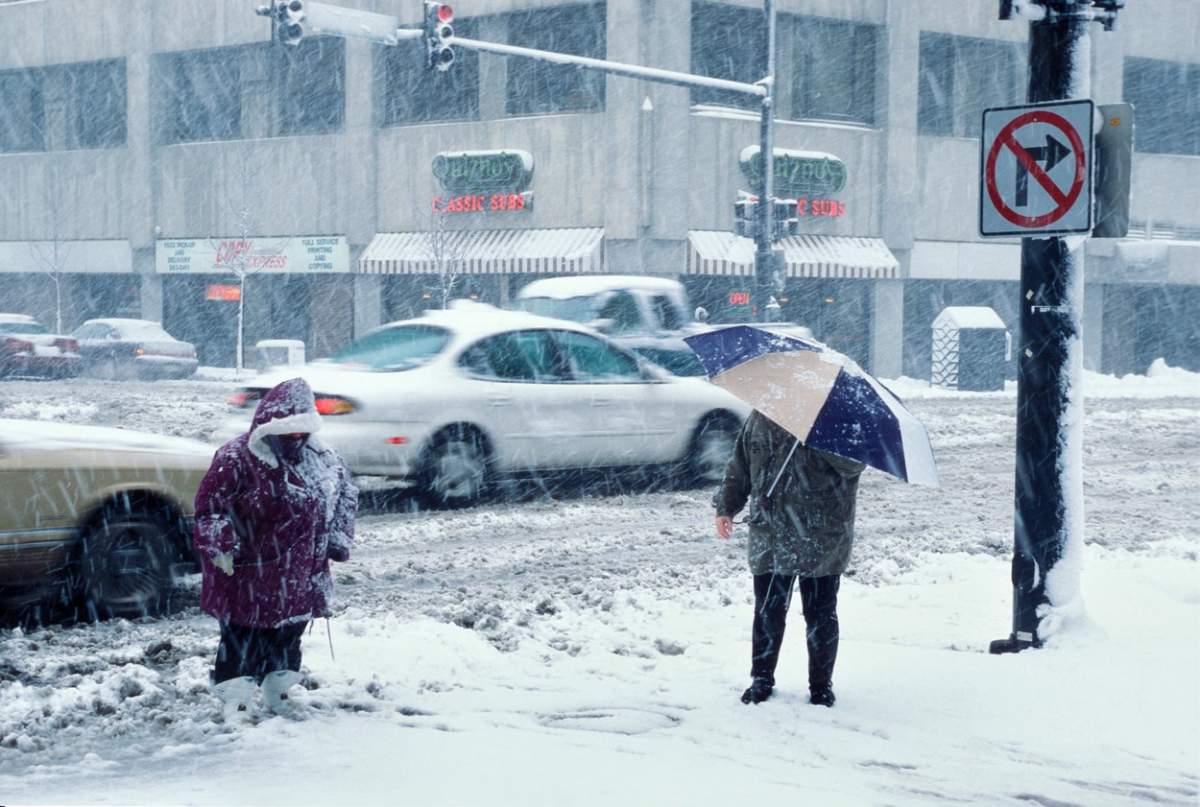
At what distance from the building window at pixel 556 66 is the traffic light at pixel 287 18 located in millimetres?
12729

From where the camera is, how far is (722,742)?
5711mm

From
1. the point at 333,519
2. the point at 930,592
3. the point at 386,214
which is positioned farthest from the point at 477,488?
the point at 386,214

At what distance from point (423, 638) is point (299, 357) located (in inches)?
1100

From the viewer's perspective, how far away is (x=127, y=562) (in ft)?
25.4

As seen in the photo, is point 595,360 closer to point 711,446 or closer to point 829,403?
point 711,446

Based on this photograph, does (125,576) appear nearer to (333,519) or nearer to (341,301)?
(333,519)

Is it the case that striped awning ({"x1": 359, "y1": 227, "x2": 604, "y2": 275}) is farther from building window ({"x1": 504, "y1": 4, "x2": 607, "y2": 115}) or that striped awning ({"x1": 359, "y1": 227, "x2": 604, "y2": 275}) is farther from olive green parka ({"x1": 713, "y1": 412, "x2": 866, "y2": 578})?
olive green parka ({"x1": 713, "y1": 412, "x2": 866, "y2": 578})

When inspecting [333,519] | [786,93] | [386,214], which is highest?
[786,93]

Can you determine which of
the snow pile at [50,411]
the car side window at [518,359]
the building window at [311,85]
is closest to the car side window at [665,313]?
the car side window at [518,359]

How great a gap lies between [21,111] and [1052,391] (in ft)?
136

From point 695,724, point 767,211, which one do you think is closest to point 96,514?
point 695,724

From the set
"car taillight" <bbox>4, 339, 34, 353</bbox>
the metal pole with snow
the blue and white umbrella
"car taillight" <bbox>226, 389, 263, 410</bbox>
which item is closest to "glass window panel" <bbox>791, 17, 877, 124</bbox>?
"car taillight" <bbox>4, 339, 34, 353</bbox>

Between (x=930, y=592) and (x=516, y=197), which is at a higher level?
(x=516, y=197)

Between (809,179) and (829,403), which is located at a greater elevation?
(809,179)
